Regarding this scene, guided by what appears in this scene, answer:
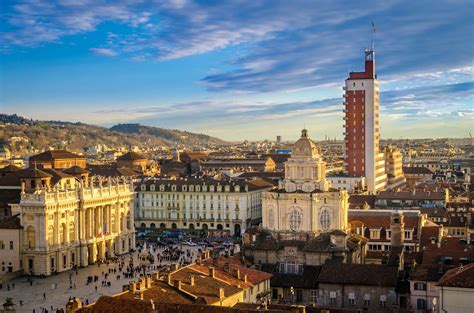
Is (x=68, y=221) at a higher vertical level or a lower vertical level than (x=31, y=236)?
higher

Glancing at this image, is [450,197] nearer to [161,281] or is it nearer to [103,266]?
[103,266]

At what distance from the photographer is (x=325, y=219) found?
81.4 metres

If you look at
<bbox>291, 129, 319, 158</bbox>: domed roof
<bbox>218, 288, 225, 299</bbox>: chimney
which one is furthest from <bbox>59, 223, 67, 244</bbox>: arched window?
<bbox>218, 288, 225, 299</bbox>: chimney

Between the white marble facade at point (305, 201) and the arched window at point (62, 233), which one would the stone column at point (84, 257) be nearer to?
the arched window at point (62, 233)

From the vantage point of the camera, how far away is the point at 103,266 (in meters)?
95.2

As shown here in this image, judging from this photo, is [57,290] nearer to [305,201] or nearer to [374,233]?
[305,201]

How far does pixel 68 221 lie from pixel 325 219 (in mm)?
33293

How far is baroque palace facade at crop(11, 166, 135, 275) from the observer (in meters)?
88.9

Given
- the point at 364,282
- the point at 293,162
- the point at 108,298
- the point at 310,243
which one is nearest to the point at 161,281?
the point at 108,298

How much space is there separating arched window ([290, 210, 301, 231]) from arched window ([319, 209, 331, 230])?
239cm

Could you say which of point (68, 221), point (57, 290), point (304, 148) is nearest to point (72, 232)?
point (68, 221)

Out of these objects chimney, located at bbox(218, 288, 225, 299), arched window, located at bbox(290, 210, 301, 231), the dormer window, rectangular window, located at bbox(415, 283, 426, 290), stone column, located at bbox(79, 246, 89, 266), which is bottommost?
stone column, located at bbox(79, 246, 89, 266)

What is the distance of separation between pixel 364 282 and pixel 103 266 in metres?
42.7

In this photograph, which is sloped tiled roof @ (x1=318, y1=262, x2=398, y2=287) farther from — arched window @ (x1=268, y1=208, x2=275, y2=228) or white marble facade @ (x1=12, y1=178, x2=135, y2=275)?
white marble facade @ (x1=12, y1=178, x2=135, y2=275)
